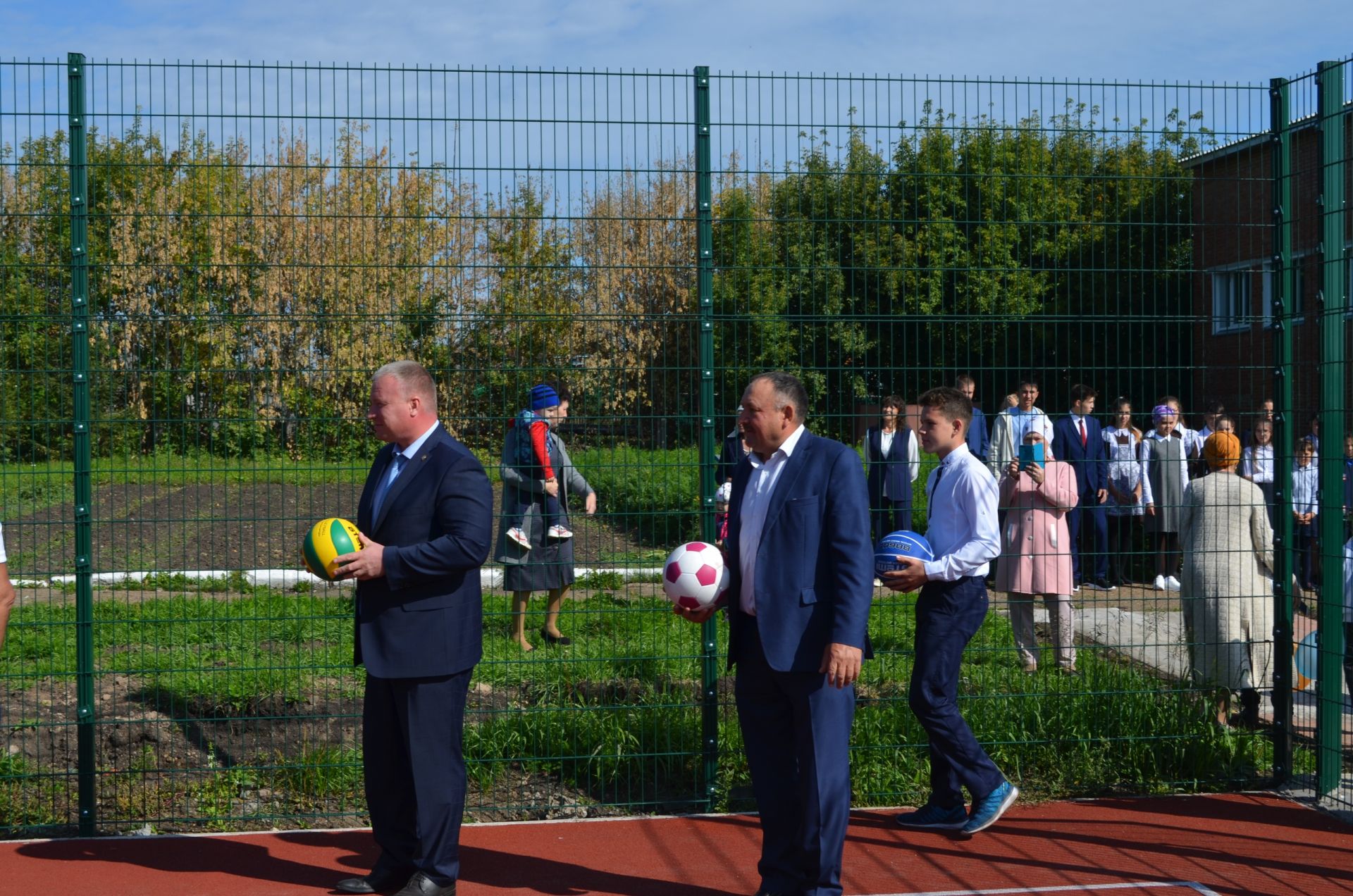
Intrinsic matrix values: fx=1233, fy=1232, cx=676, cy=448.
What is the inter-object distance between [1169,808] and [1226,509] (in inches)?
72.7

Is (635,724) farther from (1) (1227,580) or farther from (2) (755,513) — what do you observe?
(1) (1227,580)

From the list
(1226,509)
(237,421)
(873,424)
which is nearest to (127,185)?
(237,421)

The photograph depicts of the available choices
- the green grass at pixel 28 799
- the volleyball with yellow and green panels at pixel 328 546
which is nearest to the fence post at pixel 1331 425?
the volleyball with yellow and green panels at pixel 328 546

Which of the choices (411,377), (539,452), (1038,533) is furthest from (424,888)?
(1038,533)

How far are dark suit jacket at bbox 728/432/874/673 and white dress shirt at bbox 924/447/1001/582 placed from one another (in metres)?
1.12

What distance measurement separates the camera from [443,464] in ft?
16.6

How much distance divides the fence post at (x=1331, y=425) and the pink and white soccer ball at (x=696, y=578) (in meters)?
3.54

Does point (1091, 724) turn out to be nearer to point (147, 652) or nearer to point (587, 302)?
point (587, 302)

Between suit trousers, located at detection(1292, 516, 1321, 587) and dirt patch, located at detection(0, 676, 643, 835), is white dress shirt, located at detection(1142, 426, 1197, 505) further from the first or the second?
dirt patch, located at detection(0, 676, 643, 835)

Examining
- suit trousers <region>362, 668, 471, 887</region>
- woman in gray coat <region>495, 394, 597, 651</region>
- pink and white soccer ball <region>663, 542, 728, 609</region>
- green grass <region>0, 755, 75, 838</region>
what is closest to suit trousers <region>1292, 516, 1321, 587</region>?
pink and white soccer ball <region>663, 542, 728, 609</region>

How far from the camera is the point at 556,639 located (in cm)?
784

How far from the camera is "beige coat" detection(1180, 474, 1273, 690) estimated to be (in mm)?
7188

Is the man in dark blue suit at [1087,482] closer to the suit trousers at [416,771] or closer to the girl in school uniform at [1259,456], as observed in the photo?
the girl in school uniform at [1259,456]

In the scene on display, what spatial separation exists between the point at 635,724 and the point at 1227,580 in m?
3.59
